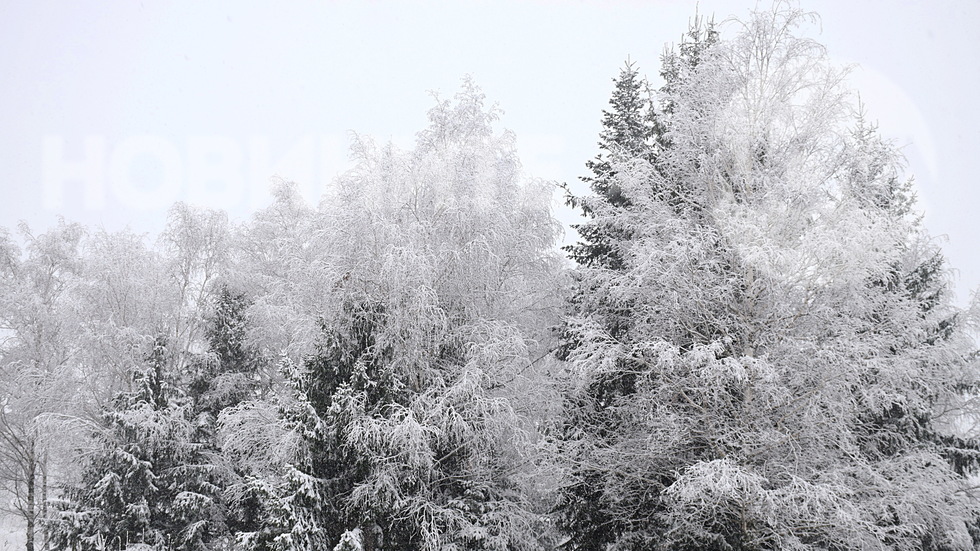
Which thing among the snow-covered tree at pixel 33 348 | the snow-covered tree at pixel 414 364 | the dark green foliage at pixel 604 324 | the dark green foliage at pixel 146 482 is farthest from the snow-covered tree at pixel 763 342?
the snow-covered tree at pixel 33 348

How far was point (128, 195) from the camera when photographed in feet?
515

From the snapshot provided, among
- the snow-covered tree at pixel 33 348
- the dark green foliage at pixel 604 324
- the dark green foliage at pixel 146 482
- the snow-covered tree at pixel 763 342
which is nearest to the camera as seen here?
the snow-covered tree at pixel 763 342

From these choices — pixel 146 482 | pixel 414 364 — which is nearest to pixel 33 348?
pixel 146 482

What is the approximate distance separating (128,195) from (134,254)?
15342cm

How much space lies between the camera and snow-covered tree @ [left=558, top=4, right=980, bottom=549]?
979 centimetres

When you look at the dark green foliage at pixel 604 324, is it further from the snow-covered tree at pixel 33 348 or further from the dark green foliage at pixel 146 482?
the snow-covered tree at pixel 33 348

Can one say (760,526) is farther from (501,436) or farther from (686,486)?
(501,436)

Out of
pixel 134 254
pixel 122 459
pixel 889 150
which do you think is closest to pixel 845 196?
pixel 889 150

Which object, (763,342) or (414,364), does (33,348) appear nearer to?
(414,364)

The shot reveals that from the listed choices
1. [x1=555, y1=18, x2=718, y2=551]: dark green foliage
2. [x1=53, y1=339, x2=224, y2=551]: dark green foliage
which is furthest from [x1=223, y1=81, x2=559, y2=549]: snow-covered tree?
[x1=53, y1=339, x2=224, y2=551]: dark green foliage

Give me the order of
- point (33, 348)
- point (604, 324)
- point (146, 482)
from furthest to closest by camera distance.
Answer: point (33, 348)
point (146, 482)
point (604, 324)

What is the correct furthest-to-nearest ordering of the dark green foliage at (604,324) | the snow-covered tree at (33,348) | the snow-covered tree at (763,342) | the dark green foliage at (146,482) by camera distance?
the snow-covered tree at (33,348)
the dark green foliage at (146,482)
the dark green foliage at (604,324)
the snow-covered tree at (763,342)

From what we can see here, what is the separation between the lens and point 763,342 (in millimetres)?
10578

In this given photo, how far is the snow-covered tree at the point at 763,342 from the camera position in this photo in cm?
979
